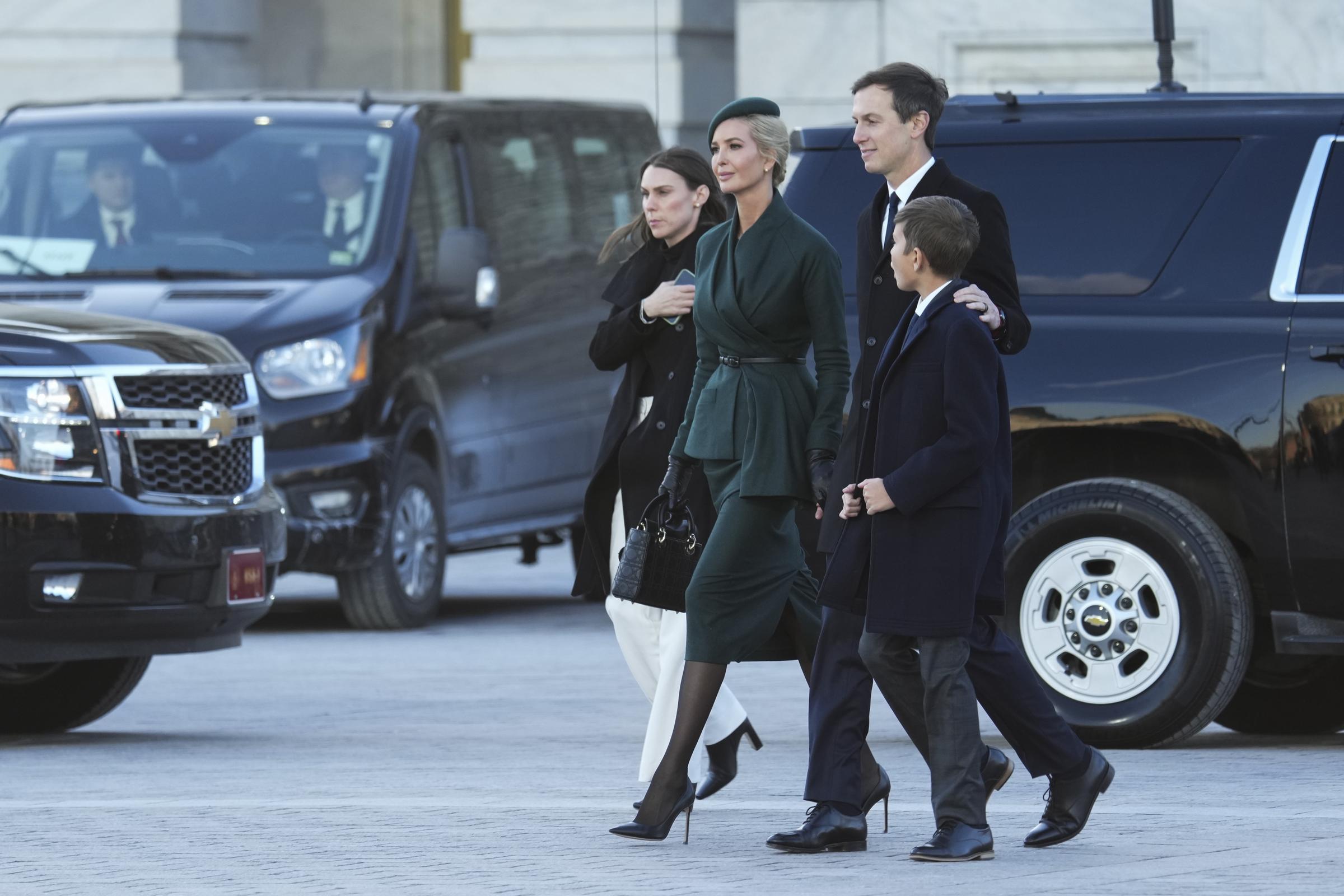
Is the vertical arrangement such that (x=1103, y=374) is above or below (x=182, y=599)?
above

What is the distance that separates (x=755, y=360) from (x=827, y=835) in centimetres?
115

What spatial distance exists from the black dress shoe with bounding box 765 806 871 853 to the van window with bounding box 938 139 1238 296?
8.81ft

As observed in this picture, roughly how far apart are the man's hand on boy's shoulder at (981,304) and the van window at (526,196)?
736 centimetres

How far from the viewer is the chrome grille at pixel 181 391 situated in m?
9.42

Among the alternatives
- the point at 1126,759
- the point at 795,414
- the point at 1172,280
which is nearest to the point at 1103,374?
the point at 1172,280

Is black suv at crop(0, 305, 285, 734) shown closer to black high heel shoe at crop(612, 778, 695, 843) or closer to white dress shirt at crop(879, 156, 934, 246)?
black high heel shoe at crop(612, 778, 695, 843)

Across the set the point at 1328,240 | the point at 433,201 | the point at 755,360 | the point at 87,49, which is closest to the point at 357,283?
the point at 433,201

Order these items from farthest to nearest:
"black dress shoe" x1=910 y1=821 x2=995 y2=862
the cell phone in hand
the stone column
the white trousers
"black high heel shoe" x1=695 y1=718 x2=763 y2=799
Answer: the stone column, "black high heel shoe" x1=695 y1=718 x2=763 y2=799, the cell phone in hand, the white trousers, "black dress shoe" x1=910 y1=821 x2=995 y2=862

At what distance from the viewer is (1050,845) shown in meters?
7.11

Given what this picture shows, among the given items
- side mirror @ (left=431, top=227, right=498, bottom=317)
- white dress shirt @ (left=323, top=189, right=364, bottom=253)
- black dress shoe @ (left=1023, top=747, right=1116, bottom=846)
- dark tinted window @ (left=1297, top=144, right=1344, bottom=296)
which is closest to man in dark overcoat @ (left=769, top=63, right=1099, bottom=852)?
black dress shoe @ (left=1023, top=747, right=1116, bottom=846)

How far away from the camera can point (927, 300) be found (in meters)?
6.95

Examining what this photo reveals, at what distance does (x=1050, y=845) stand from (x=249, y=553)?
11.2 ft

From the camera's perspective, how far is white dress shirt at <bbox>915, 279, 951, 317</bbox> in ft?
22.7

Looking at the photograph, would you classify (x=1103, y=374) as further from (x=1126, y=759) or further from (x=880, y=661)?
(x=880, y=661)
